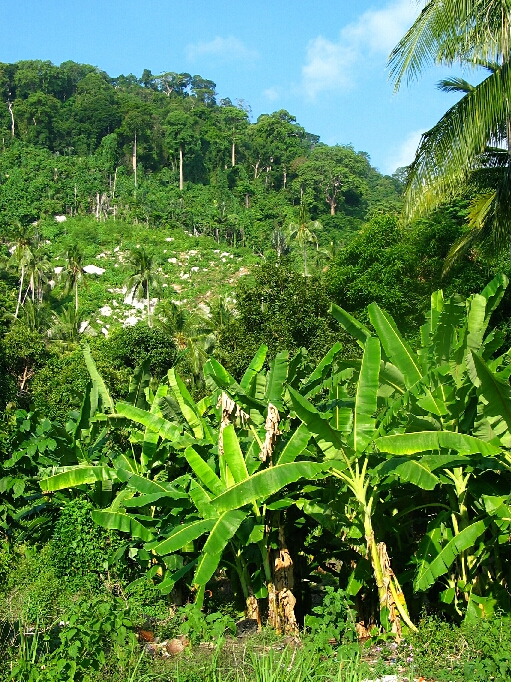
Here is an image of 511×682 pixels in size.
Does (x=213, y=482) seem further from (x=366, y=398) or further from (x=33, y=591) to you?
(x=33, y=591)

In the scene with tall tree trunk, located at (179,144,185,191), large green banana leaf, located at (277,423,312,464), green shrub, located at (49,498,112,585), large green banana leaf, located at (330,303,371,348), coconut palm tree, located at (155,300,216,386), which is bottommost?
green shrub, located at (49,498,112,585)

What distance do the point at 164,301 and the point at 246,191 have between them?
33.3m

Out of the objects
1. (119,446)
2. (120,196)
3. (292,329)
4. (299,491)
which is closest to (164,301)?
(120,196)

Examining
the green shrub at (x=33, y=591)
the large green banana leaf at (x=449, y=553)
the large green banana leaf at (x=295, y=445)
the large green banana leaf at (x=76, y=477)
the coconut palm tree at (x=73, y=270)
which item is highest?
the coconut palm tree at (x=73, y=270)

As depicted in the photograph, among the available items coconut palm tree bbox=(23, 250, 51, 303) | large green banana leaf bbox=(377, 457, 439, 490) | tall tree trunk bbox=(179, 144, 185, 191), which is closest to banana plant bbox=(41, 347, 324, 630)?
large green banana leaf bbox=(377, 457, 439, 490)

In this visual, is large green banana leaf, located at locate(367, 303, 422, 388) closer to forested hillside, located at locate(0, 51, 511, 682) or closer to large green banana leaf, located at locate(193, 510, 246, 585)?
forested hillside, located at locate(0, 51, 511, 682)

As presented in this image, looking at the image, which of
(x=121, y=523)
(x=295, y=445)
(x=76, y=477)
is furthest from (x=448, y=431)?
(x=76, y=477)

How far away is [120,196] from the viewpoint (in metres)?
75.1

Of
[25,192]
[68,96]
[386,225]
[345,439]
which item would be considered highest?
[68,96]

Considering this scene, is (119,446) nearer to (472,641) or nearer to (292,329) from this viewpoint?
(472,641)

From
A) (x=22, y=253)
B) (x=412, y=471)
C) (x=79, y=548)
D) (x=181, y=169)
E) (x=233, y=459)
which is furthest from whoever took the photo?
(x=181, y=169)

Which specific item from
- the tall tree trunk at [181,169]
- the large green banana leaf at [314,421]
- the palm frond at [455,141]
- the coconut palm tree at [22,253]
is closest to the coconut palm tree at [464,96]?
the palm frond at [455,141]

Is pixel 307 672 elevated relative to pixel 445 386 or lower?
lower

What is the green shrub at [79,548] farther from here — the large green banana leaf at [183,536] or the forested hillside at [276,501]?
the large green banana leaf at [183,536]
